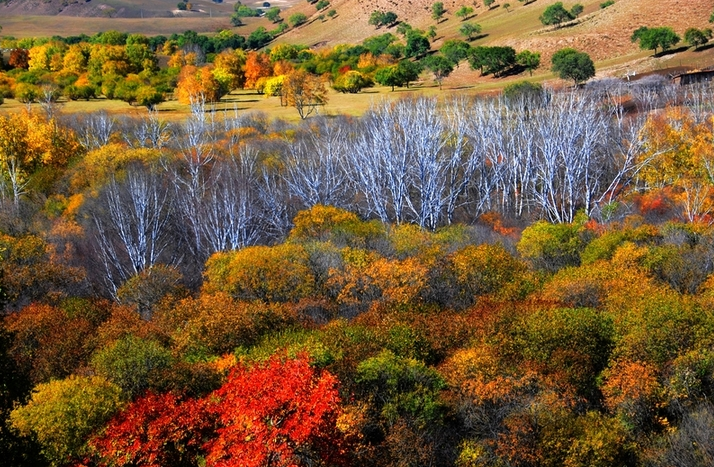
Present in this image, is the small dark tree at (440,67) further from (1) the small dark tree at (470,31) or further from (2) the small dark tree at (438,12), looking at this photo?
(2) the small dark tree at (438,12)

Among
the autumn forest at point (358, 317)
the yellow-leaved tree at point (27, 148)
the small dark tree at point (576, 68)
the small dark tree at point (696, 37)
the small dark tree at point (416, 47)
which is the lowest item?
the autumn forest at point (358, 317)

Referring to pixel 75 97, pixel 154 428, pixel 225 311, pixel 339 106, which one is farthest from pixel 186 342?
pixel 75 97

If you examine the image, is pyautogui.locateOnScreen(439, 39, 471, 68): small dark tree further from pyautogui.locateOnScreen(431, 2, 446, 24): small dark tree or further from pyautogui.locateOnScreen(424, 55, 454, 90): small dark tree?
pyautogui.locateOnScreen(431, 2, 446, 24): small dark tree

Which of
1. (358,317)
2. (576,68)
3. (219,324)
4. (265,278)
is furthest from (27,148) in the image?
(576,68)

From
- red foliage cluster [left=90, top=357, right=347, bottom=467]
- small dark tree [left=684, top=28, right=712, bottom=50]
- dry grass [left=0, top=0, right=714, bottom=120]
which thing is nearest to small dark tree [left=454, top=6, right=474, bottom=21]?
dry grass [left=0, top=0, right=714, bottom=120]

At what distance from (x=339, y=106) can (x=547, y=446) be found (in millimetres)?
77811

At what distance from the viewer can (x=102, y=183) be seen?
5972cm

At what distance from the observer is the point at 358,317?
33531 mm

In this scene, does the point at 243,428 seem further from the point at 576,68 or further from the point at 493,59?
the point at 493,59

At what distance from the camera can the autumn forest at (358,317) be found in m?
21.9

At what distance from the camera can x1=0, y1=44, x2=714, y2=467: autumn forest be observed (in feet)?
71.8

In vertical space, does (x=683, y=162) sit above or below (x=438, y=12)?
below

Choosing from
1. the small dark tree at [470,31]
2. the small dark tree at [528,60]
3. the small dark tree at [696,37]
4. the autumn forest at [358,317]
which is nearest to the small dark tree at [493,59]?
the small dark tree at [528,60]

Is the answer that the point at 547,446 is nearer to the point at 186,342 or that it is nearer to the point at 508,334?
the point at 508,334
